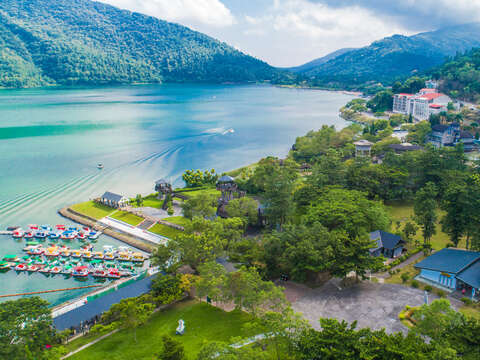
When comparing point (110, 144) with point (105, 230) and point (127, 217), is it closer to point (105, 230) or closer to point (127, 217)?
point (127, 217)

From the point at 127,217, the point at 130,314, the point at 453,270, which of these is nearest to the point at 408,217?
the point at 453,270

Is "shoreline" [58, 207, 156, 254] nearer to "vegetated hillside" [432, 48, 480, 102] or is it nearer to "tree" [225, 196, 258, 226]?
"tree" [225, 196, 258, 226]

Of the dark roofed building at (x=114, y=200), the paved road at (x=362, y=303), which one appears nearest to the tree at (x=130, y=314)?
the paved road at (x=362, y=303)

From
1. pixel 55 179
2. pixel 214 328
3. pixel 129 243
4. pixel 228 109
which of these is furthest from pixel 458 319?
pixel 228 109

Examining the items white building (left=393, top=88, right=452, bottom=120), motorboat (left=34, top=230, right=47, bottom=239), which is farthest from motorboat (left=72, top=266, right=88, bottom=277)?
white building (left=393, top=88, right=452, bottom=120)

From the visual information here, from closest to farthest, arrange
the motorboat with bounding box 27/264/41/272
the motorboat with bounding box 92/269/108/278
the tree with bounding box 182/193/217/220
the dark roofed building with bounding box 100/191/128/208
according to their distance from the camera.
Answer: the motorboat with bounding box 92/269/108/278, the motorboat with bounding box 27/264/41/272, the tree with bounding box 182/193/217/220, the dark roofed building with bounding box 100/191/128/208
